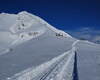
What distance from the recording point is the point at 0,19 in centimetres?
6106

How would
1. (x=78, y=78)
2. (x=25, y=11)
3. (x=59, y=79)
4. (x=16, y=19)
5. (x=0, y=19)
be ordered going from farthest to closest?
(x=25, y=11), (x=16, y=19), (x=0, y=19), (x=78, y=78), (x=59, y=79)

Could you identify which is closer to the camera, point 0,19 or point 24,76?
point 24,76

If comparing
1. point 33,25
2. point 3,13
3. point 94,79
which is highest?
point 3,13

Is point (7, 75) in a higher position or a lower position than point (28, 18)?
lower

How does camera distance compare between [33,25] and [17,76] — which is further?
[33,25]

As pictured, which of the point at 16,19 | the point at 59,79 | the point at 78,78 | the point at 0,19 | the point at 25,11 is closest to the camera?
A: the point at 59,79

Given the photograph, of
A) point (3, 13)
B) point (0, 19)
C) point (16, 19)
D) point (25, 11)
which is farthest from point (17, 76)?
point (25, 11)

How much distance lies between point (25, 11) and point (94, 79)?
7725 cm

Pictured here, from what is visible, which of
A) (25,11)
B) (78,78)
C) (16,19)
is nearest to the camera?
(78,78)

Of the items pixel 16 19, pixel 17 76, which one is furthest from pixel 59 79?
pixel 16 19

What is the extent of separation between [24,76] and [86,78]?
3338mm

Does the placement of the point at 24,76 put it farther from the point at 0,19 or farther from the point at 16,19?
the point at 16,19

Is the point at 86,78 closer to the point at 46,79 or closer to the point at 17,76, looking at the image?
the point at 46,79

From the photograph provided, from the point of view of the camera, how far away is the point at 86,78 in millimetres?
9195
